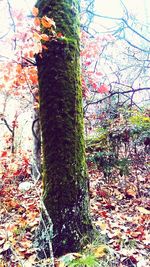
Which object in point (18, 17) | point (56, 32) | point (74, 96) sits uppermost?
point (18, 17)

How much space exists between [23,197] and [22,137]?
180 inches

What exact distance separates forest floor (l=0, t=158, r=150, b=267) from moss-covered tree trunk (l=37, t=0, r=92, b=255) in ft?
1.19

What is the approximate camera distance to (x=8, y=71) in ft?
13.7

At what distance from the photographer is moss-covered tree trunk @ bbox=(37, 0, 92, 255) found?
307 centimetres

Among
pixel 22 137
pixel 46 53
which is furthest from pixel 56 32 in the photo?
pixel 22 137

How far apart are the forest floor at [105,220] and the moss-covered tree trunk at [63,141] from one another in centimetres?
36

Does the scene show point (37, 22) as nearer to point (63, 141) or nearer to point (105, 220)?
point (63, 141)

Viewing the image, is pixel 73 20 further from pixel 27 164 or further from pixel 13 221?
pixel 27 164

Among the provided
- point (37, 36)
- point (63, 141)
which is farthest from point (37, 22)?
point (63, 141)

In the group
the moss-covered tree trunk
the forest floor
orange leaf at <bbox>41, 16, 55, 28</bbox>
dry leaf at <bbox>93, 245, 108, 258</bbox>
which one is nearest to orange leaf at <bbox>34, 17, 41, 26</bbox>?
orange leaf at <bbox>41, 16, 55, 28</bbox>

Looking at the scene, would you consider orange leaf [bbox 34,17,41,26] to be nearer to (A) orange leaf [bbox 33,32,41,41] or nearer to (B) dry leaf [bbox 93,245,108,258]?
(A) orange leaf [bbox 33,32,41,41]

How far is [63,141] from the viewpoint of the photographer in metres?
3.11

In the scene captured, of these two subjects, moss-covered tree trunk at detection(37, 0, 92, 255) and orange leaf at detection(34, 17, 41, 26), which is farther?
orange leaf at detection(34, 17, 41, 26)

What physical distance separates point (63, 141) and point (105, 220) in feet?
4.90
